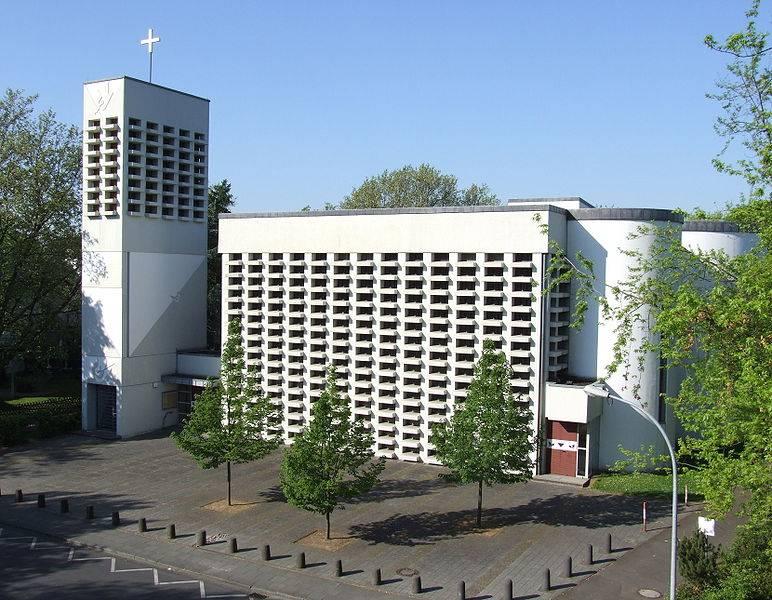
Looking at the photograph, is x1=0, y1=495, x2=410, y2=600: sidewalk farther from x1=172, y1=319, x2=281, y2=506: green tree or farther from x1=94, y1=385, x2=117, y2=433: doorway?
x1=94, y1=385, x2=117, y2=433: doorway

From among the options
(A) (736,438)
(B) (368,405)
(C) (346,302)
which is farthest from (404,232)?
(A) (736,438)

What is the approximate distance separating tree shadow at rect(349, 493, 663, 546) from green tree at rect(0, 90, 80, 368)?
28677mm

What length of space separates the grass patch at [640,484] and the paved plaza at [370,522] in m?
0.73

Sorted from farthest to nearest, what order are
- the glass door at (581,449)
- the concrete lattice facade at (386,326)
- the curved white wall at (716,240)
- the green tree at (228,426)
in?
1. the curved white wall at (716,240)
2. the concrete lattice facade at (386,326)
3. the glass door at (581,449)
4. the green tree at (228,426)

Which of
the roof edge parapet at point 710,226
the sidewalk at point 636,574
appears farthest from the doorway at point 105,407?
the roof edge parapet at point 710,226

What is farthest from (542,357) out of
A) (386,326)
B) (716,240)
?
(716,240)

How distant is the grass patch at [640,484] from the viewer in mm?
31578

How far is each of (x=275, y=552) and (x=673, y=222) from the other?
22.7 metres

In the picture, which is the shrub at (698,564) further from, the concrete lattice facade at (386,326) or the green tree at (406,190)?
the green tree at (406,190)

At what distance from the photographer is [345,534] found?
26.7m

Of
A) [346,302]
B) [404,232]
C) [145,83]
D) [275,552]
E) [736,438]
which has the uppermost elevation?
[145,83]

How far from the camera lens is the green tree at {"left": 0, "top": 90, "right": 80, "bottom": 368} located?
45531mm

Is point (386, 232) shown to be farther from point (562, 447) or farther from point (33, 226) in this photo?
point (33, 226)

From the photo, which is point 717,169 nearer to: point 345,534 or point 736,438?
point 736,438
